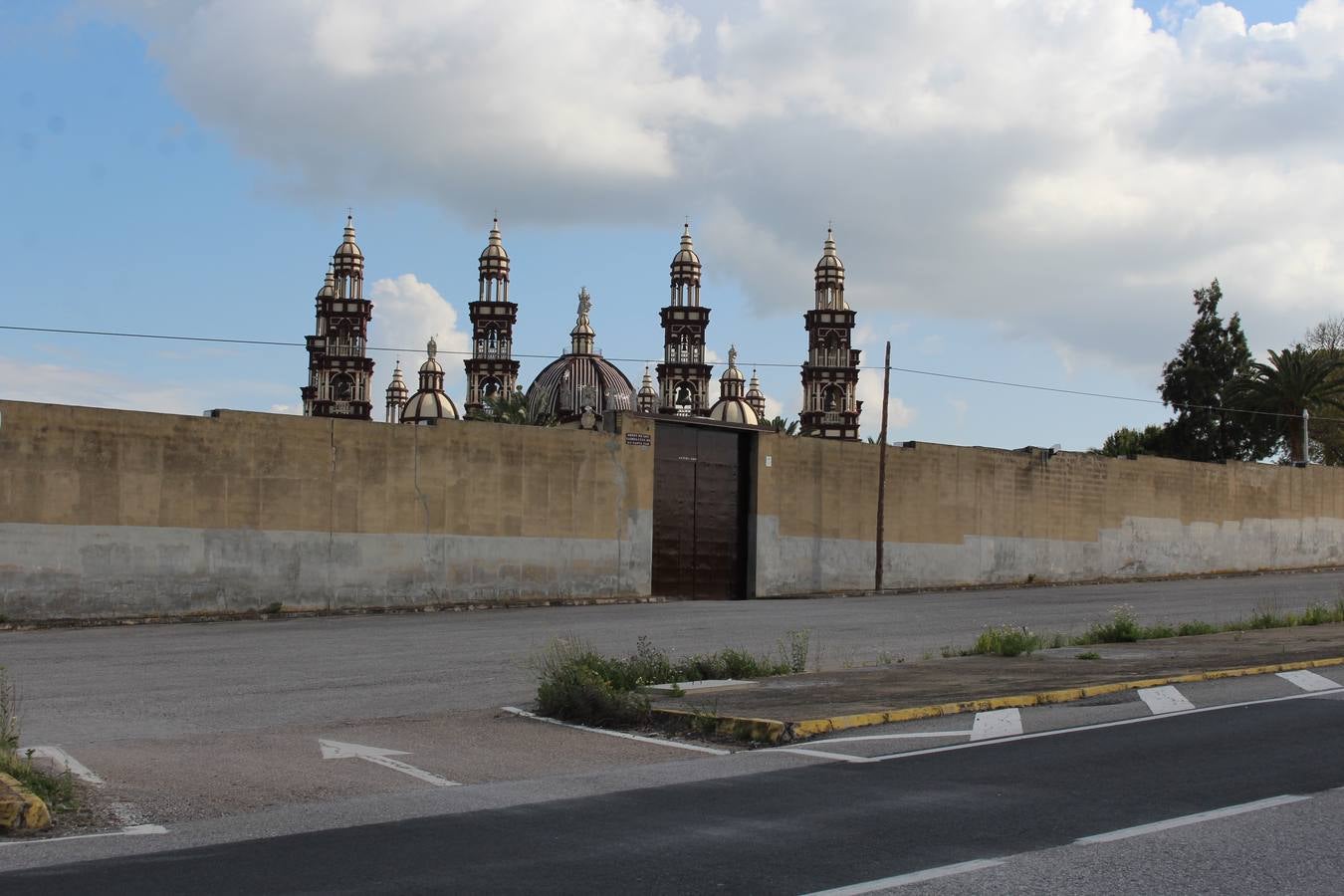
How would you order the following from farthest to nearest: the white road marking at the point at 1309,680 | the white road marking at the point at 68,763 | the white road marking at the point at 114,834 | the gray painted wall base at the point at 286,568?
the gray painted wall base at the point at 286,568 → the white road marking at the point at 1309,680 → the white road marking at the point at 68,763 → the white road marking at the point at 114,834

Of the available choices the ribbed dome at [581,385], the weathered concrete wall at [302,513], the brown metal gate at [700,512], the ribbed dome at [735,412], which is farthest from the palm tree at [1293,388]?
the ribbed dome at [581,385]

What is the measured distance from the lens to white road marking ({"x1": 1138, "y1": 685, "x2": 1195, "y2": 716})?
12.0m

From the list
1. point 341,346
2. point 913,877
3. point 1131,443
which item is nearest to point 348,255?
point 341,346

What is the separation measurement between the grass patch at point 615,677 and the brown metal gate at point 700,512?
17.7 m

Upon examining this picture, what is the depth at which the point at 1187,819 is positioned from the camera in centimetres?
732

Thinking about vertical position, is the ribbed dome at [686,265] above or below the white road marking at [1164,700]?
above

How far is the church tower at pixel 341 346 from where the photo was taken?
104250 millimetres

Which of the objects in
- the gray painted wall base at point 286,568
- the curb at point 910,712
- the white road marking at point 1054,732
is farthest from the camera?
the gray painted wall base at point 286,568

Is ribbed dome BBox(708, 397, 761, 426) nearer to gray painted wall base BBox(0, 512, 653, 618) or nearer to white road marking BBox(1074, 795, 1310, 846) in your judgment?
gray painted wall base BBox(0, 512, 653, 618)

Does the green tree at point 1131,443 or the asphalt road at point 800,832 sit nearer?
the asphalt road at point 800,832

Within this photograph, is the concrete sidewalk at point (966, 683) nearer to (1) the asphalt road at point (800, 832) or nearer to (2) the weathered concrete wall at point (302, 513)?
(1) the asphalt road at point (800, 832)

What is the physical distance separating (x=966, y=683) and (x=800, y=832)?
7.31 m

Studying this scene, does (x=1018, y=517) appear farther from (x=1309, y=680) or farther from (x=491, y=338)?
(x=491, y=338)

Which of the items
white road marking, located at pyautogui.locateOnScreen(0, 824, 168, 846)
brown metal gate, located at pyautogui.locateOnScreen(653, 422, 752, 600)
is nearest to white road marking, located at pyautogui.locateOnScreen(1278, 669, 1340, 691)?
white road marking, located at pyautogui.locateOnScreen(0, 824, 168, 846)
